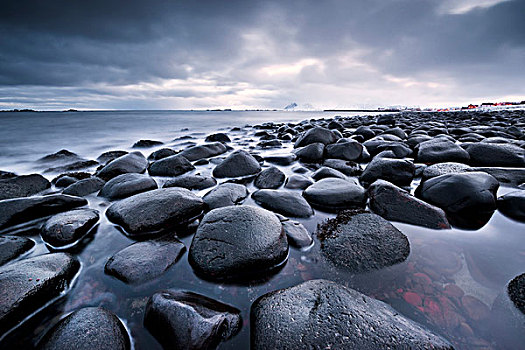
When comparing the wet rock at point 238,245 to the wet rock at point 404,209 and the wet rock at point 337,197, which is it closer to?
the wet rock at point 337,197

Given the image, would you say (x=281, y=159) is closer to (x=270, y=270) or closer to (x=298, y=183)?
(x=298, y=183)

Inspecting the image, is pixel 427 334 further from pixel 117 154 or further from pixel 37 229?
pixel 117 154

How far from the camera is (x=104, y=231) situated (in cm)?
250

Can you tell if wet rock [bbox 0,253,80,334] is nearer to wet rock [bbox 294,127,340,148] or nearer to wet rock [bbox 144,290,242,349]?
wet rock [bbox 144,290,242,349]

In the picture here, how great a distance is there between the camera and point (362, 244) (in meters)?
2.03

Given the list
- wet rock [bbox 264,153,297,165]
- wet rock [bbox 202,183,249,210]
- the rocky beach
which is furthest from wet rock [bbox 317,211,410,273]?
wet rock [bbox 264,153,297,165]

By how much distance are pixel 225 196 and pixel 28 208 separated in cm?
227

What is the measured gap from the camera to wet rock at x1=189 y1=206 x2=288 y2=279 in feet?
5.94

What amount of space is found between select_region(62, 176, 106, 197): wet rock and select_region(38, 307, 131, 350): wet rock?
9.31ft

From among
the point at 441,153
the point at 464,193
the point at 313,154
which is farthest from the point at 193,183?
the point at 441,153

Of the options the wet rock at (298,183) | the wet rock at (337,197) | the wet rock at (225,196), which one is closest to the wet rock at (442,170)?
the wet rock at (337,197)

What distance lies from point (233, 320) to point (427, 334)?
111cm

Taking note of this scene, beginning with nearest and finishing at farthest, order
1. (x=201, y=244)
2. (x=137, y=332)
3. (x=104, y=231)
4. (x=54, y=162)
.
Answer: (x=137, y=332), (x=201, y=244), (x=104, y=231), (x=54, y=162)

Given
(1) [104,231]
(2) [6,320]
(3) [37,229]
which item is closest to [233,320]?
(2) [6,320]
